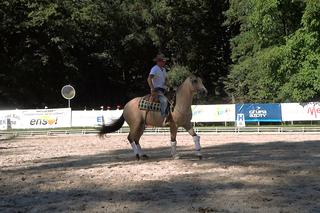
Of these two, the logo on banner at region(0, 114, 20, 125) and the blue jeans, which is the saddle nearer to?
the blue jeans

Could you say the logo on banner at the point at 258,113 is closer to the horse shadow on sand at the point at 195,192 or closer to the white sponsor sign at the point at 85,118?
the white sponsor sign at the point at 85,118

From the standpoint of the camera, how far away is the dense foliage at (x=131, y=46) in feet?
175

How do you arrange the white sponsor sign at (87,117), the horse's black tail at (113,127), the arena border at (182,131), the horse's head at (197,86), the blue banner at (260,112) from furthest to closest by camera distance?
the white sponsor sign at (87,117) < the blue banner at (260,112) < the arena border at (182,131) < the horse's black tail at (113,127) < the horse's head at (197,86)

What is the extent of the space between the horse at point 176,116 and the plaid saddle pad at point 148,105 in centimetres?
10

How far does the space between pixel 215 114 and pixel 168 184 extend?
28896 mm

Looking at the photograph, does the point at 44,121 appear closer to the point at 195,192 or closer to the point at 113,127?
the point at 113,127

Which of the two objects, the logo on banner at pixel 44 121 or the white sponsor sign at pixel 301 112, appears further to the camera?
the logo on banner at pixel 44 121

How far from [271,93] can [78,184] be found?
44.7 meters

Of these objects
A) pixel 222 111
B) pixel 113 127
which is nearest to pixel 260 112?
pixel 222 111

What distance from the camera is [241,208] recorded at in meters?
7.69

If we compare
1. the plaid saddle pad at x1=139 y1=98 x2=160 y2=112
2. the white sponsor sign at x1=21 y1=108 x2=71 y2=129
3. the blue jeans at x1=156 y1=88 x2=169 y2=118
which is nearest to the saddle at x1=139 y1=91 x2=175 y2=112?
the plaid saddle pad at x1=139 y1=98 x2=160 y2=112

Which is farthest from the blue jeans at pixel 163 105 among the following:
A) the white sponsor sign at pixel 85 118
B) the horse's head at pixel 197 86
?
the white sponsor sign at pixel 85 118

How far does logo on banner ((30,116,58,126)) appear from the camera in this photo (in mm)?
38438

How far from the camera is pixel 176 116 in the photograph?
14.5m
